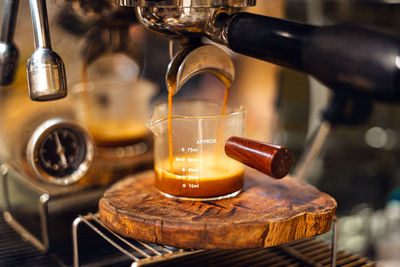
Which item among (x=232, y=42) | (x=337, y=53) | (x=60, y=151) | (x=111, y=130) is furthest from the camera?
(x=111, y=130)

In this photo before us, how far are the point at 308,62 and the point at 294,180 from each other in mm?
324

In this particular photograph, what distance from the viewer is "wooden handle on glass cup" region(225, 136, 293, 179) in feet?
1.76

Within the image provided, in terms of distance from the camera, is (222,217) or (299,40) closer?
(299,40)

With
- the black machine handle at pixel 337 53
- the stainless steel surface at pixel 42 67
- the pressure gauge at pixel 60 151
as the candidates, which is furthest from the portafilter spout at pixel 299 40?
the pressure gauge at pixel 60 151

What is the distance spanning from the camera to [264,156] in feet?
1.77

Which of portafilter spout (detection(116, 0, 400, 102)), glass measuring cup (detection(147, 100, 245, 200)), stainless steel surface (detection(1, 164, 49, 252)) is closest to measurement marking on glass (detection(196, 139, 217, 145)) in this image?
glass measuring cup (detection(147, 100, 245, 200))

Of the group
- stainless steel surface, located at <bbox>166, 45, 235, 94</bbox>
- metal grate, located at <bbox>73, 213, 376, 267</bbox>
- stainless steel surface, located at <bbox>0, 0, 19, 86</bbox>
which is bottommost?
metal grate, located at <bbox>73, 213, 376, 267</bbox>

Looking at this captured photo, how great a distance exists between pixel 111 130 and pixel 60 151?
0.20m

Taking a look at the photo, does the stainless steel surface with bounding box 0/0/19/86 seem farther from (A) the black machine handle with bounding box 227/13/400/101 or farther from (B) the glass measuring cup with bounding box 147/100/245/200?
(A) the black machine handle with bounding box 227/13/400/101

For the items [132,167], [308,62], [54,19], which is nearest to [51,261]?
[132,167]

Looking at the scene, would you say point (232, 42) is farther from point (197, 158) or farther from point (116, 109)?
point (116, 109)

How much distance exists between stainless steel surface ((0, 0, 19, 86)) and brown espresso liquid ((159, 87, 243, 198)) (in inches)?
9.4

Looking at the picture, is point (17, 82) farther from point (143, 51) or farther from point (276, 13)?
point (276, 13)

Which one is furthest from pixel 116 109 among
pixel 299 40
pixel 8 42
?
pixel 299 40
